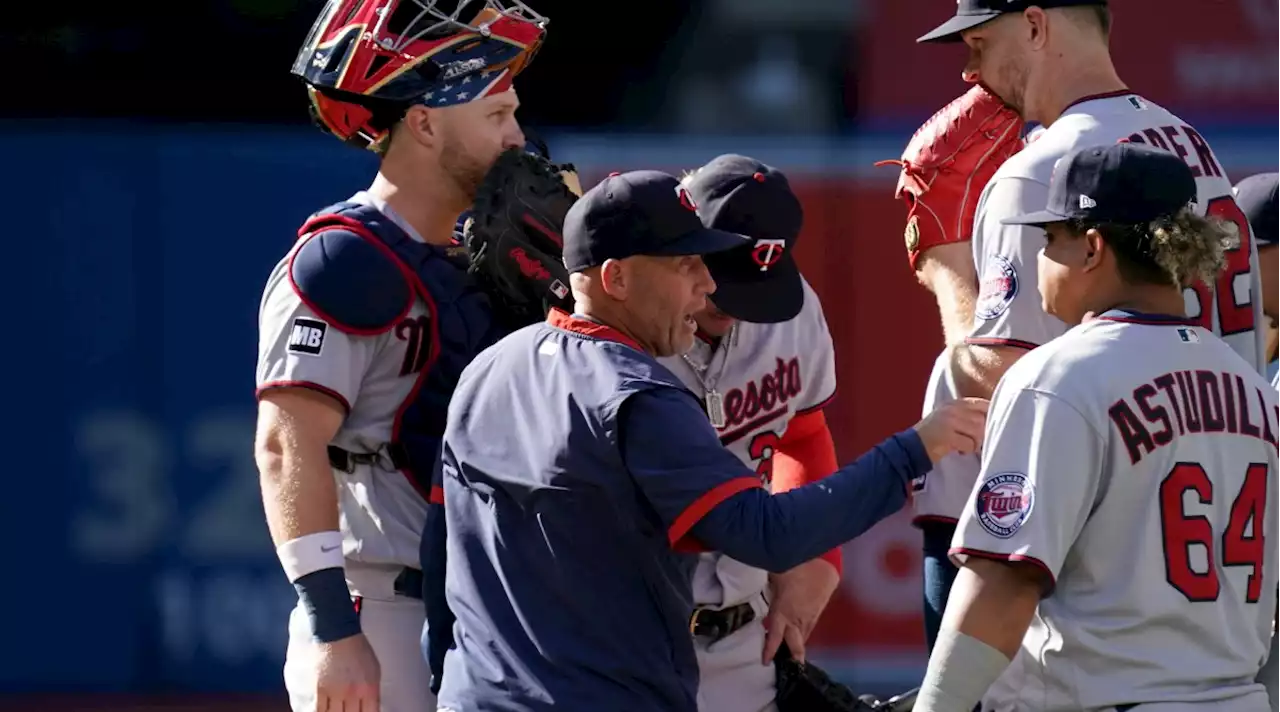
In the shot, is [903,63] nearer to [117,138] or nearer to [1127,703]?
[117,138]

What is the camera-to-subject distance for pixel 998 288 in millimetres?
3049

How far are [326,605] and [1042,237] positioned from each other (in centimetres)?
128

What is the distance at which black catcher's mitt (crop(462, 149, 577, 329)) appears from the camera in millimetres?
3221

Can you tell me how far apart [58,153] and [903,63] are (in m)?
2.66

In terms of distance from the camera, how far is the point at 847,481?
271 cm

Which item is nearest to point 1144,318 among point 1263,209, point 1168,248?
point 1168,248

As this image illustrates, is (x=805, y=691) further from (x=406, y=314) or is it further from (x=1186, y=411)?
(x=1186, y=411)

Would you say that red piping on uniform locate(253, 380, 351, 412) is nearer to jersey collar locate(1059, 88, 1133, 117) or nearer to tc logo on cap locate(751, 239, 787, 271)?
tc logo on cap locate(751, 239, 787, 271)

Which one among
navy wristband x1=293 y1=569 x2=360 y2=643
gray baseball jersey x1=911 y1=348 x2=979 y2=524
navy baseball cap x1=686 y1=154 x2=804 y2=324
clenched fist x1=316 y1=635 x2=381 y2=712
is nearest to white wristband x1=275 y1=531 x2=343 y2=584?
navy wristband x1=293 y1=569 x2=360 y2=643

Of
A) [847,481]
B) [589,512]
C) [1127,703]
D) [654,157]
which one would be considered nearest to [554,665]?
[589,512]

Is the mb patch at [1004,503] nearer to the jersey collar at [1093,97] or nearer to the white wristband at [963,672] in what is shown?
the white wristband at [963,672]

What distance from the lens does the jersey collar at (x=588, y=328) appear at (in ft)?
9.20

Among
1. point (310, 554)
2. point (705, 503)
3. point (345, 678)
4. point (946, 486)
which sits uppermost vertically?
point (705, 503)

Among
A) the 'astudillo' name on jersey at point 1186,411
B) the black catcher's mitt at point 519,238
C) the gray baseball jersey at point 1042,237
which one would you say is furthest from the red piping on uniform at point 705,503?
the black catcher's mitt at point 519,238
